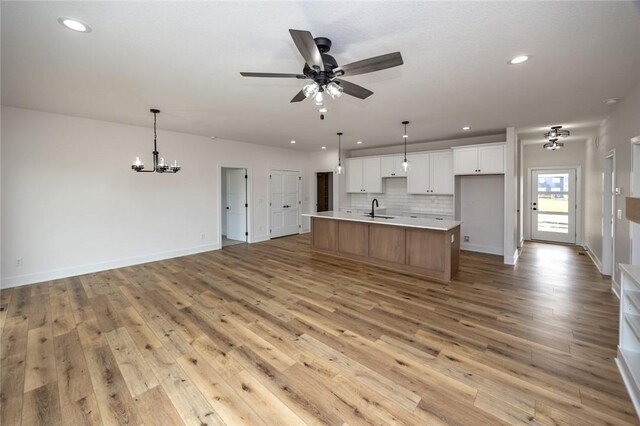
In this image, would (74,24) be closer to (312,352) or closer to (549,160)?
(312,352)

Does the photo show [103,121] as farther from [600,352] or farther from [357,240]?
[600,352]

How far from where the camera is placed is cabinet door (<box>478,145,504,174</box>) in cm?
555

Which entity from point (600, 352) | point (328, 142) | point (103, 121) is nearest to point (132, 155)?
point (103, 121)

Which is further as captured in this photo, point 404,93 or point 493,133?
point 493,133

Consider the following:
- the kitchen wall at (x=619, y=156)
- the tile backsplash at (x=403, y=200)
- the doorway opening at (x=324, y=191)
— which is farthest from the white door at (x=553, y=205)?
the doorway opening at (x=324, y=191)

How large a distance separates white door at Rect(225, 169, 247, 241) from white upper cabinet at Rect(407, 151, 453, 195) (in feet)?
14.4

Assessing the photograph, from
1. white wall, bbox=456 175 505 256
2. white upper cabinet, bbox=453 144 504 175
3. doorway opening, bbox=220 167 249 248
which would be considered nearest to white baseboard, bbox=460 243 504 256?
white wall, bbox=456 175 505 256

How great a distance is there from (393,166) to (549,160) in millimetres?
4300

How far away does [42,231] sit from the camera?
4.42m

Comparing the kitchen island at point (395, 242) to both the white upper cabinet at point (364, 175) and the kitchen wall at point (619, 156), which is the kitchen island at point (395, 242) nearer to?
the kitchen wall at point (619, 156)

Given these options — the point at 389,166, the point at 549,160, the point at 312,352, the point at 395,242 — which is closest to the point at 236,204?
the point at 389,166

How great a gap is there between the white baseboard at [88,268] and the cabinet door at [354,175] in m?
4.38

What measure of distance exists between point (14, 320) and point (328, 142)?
628 cm

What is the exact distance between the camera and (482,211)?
251 inches
